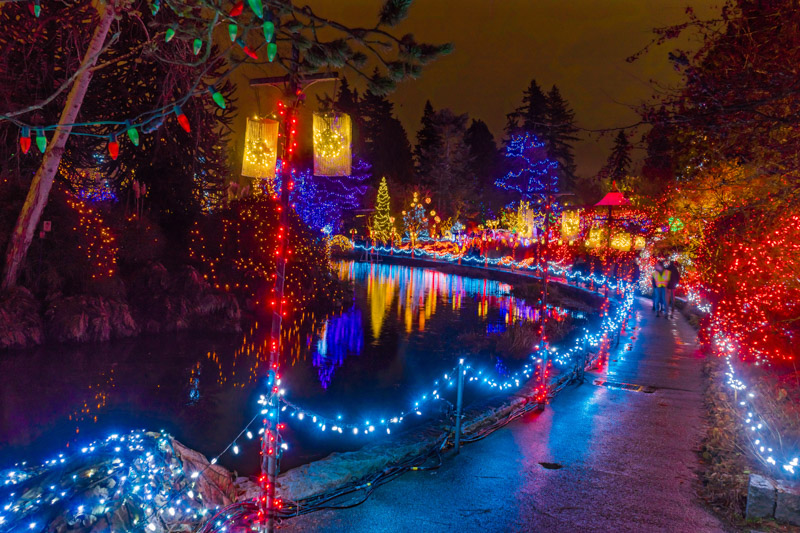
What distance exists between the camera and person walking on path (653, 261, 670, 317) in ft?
57.7

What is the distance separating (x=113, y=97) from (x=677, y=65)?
17205 millimetres

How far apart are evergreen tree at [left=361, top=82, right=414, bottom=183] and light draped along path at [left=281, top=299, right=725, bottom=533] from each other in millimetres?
59045

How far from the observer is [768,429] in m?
6.39

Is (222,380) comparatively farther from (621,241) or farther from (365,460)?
(621,241)

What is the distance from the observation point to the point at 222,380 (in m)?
11.1

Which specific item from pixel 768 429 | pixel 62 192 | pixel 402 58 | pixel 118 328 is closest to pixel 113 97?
pixel 62 192

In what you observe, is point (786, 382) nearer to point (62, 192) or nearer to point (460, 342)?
point (460, 342)

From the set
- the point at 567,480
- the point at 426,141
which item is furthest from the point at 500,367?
the point at 426,141

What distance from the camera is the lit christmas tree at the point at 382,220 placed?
52666 mm

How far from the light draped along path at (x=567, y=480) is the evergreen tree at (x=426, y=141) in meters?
58.9

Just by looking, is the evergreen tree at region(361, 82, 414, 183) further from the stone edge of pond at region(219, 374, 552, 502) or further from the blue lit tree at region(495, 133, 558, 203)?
the stone edge of pond at region(219, 374, 552, 502)

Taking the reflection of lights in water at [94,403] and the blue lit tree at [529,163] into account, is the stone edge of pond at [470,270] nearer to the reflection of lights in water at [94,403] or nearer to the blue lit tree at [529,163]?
the blue lit tree at [529,163]

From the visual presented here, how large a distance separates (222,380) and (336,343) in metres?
4.40

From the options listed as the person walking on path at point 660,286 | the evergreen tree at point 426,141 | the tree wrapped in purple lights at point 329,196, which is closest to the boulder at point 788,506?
the person walking on path at point 660,286
